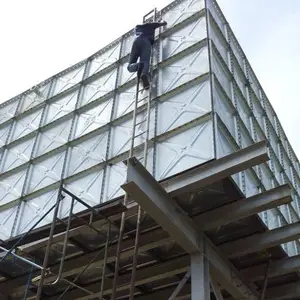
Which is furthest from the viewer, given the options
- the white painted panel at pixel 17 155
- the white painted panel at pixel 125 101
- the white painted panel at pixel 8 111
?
the white painted panel at pixel 8 111

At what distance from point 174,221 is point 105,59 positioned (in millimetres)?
6584

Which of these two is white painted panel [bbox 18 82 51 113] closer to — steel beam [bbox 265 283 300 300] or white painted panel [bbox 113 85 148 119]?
white painted panel [bbox 113 85 148 119]

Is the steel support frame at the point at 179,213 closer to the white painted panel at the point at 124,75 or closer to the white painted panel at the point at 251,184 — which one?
the white painted panel at the point at 251,184

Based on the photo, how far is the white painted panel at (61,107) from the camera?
13.8 m

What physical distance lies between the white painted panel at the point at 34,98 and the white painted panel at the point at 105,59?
5.95 feet

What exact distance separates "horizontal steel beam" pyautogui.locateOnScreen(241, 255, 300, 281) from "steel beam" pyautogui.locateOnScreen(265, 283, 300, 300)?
82 centimetres

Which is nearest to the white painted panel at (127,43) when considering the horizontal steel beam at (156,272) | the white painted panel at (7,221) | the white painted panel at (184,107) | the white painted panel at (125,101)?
the white painted panel at (125,101)

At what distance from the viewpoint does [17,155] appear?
14109 mm

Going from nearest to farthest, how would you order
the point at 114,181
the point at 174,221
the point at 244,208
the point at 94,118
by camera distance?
the point at 174,221 < the point at 244,208 < the point at 114,181 < the point at 94,118

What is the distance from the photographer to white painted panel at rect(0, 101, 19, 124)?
15680mm

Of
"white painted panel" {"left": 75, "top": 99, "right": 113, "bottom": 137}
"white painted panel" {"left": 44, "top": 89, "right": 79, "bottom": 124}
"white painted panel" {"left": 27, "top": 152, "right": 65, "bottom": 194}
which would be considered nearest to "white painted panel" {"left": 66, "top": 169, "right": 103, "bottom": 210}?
"white painted panel" {"left": 27, "top": 152, "right": 65, "bottom": 194}

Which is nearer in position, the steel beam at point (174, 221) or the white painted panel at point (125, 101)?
the steel beam at point (174, 221)

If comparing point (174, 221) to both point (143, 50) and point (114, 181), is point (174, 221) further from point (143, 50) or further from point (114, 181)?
point (143, 50)

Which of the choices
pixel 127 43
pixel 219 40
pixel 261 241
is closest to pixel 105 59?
pixel 127 43
